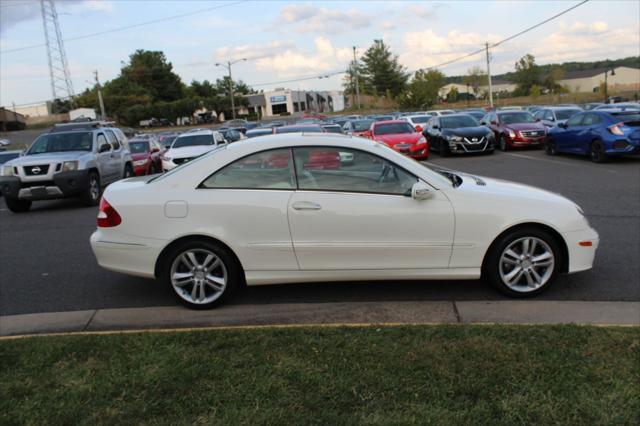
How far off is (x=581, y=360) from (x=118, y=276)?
15.8ft

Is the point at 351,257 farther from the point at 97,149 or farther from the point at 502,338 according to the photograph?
the point at 97,149

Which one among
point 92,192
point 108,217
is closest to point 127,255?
point 108,217

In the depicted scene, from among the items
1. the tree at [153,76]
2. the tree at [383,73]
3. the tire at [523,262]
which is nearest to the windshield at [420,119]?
the tire at [523,262]

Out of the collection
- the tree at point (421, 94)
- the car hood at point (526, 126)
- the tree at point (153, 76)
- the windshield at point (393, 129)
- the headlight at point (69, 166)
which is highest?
the tree at point (153, 76)

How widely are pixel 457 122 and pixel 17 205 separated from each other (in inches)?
602

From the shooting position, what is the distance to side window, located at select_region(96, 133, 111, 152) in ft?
43.3

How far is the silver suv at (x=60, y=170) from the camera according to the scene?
11.7 m

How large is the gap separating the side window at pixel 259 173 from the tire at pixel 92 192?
8.22 metres

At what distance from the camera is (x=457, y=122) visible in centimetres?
2117

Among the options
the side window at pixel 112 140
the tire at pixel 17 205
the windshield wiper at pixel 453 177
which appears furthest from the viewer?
the side window at pixel 112 140

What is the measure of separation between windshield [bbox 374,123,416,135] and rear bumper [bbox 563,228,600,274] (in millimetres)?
15021

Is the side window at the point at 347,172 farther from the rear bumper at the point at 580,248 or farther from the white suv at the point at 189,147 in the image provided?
the white suv at the point at 189,147

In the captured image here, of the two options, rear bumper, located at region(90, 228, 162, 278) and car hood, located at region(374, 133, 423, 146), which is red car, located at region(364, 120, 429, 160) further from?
rear bumper, located at region(90, 228, 162, 278)

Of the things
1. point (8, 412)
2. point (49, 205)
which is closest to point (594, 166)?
point (49, 205)
